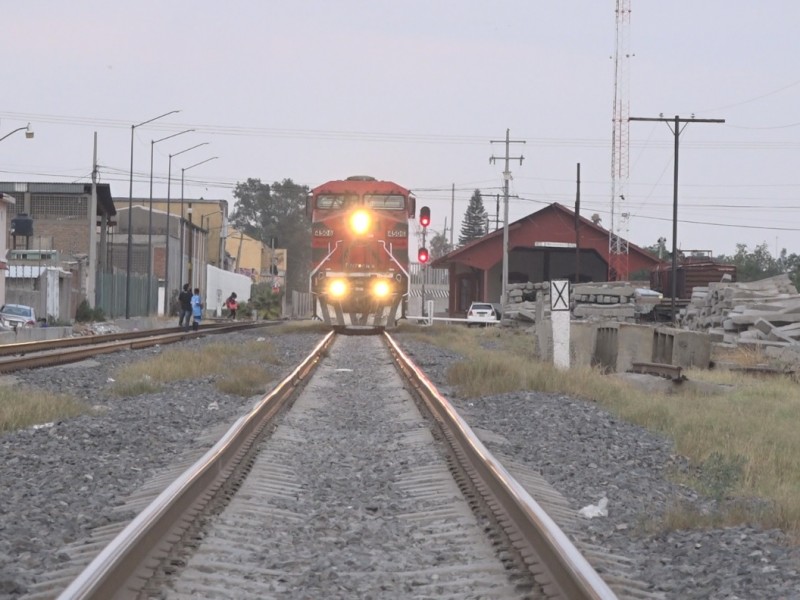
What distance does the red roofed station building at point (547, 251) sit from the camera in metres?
70.1

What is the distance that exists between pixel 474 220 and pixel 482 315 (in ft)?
449

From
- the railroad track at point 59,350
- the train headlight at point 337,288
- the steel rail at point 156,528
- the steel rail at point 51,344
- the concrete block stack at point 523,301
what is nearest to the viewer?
the steel rail at point 156,528

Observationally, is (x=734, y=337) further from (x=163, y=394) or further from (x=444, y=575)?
(x=444, y=575)

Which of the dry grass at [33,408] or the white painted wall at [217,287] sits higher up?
the white painted wall at [217,287]

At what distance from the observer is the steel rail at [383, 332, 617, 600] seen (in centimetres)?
517

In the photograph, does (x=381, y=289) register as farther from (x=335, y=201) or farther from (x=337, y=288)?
(x=335, y=201)

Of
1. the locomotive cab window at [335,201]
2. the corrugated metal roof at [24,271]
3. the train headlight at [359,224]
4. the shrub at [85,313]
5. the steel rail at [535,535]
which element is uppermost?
the locomotive cab window at [335,201]

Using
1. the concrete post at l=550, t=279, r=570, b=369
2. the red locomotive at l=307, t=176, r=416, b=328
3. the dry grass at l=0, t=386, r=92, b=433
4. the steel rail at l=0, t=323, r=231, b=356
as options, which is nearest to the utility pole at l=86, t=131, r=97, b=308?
the steel rail at l=0, t=323, r=231, b=356

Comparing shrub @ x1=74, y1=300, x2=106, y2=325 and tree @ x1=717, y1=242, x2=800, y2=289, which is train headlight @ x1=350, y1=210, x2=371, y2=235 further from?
tree @ x1=717, y1=242, x2=800, y2=289

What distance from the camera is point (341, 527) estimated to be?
722 cm

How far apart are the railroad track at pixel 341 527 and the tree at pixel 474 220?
596 ft

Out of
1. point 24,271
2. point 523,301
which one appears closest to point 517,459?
point 24,271

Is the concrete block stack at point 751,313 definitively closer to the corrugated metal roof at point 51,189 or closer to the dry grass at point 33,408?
the dry grass at point 33,408

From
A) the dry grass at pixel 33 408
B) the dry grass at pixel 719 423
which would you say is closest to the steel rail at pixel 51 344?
the dry grass at pixel 719 423
